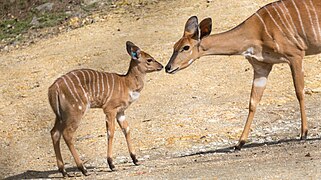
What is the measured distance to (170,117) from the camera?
1054cm

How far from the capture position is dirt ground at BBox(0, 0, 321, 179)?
7555 mm

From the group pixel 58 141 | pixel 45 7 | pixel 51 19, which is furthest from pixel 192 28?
pixel 45 7

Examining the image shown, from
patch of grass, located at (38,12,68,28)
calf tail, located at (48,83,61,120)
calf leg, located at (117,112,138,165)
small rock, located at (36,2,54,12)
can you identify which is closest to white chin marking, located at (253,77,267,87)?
calf leg, located at (117,112,138,165)

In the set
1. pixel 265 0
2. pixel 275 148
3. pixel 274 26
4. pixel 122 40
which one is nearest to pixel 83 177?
pixel 275 148

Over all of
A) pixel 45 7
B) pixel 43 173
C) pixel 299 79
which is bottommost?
pixel 45 7

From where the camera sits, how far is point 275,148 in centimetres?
805

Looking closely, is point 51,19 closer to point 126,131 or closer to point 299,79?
point 126,131

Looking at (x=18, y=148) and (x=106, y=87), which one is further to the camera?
(x=18, y=148)

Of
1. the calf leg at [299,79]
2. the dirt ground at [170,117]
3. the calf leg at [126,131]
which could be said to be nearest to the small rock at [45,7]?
the dirt ground at [170,117]

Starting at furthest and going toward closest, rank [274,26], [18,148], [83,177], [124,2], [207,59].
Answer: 1. [124,2]
2. [207,59]
3. [18,148]
4. [274,26]
5. [83,177]

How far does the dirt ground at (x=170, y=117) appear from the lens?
7.55m

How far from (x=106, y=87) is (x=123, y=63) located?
5.46 metres

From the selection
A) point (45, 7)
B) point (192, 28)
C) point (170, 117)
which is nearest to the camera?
point (192, 28)

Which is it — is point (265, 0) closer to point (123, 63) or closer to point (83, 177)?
point (123, 63)
